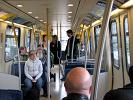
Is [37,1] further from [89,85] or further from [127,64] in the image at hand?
[89,85]

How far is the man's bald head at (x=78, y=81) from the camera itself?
222 centimetres

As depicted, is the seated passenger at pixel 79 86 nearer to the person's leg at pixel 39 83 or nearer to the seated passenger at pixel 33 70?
the seated passenger at pixel 33 70

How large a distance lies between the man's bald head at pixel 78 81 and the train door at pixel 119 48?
401 cm

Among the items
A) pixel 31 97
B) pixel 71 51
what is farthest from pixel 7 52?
pixel 31 97

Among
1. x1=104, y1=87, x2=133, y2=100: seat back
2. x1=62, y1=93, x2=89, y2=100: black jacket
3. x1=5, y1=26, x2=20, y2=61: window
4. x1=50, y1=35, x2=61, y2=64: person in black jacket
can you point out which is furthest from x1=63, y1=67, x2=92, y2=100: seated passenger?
x1=5, y1=26, x2=20, y2=61: window

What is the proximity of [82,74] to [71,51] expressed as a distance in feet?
22.7

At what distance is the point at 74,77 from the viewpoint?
7.48 ft

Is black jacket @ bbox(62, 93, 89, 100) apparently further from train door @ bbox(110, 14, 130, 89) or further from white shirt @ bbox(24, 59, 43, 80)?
white shirt @ bbox(24, 59, 43, 80)

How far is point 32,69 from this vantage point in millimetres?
7227

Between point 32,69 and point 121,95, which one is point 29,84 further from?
point 121,95

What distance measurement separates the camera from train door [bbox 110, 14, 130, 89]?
6.32 m

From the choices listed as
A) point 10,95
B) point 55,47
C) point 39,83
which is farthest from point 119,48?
point 55,47

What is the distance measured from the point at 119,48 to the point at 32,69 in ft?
6.80

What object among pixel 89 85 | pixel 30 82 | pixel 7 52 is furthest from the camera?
pixel 7 52
